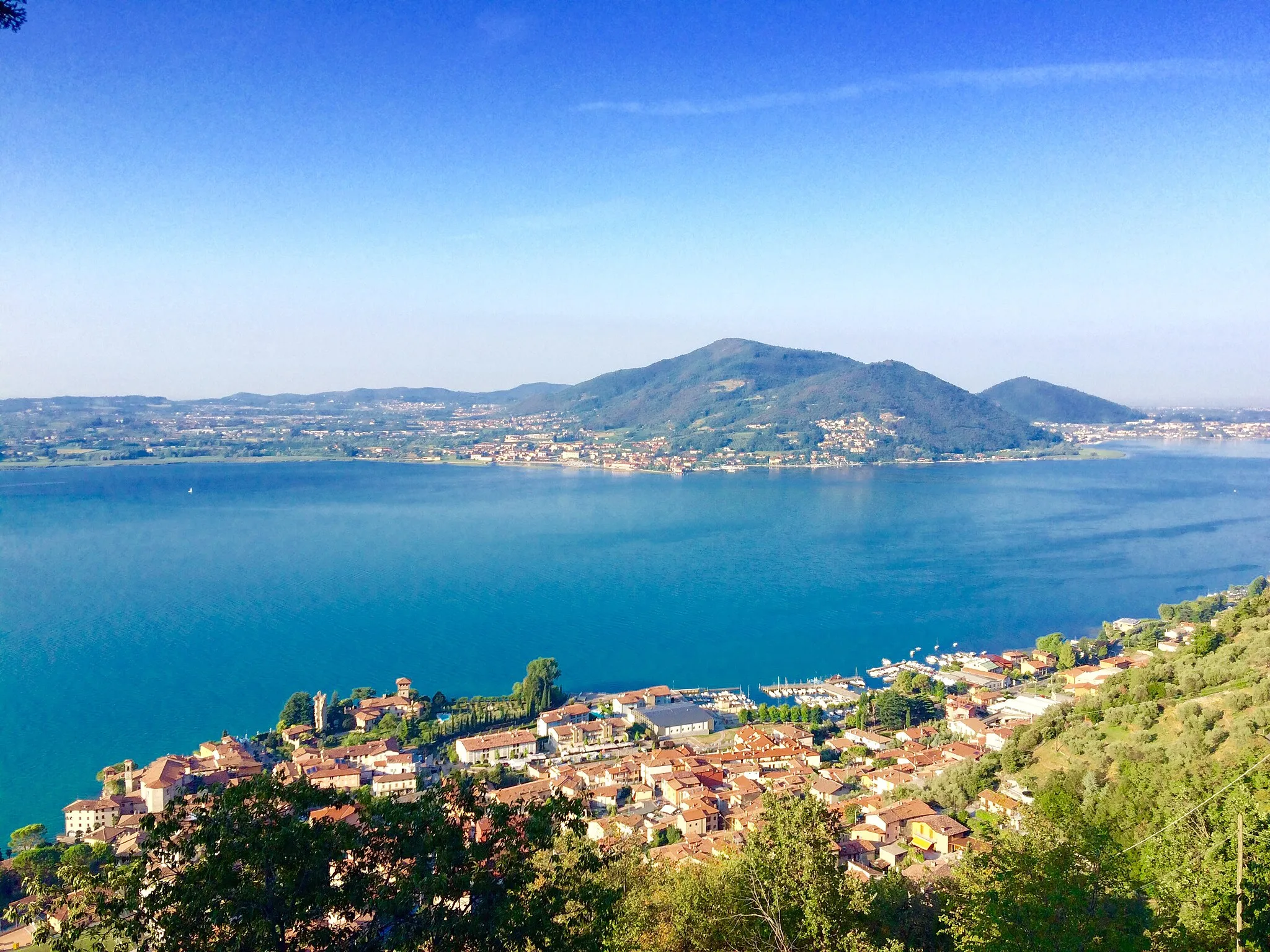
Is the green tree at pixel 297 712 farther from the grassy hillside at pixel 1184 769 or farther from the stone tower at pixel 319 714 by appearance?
the grassy hillside at pixel 1184 769

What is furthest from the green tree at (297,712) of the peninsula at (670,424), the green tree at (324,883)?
the peninsula at (670,424)

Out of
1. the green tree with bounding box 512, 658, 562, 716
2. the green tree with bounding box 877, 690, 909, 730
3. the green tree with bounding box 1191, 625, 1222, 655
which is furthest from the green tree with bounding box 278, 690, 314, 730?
the green tree with bounding box 1191, 625, 1222, 655

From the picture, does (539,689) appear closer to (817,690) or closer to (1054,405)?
(817,690)

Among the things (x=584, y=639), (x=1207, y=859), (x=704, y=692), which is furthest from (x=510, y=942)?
(x=584, y=639)

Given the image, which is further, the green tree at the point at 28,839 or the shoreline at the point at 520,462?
the shoreline at the point at 520,462

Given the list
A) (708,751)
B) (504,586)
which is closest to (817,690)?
(708,751)

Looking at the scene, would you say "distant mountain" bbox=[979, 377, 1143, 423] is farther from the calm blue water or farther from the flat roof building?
the flat roof building
